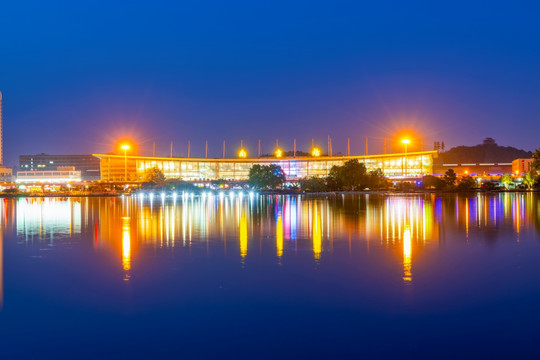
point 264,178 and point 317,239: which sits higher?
point 264,178

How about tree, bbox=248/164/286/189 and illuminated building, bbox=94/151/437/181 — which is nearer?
tree, bbox=248/164/286/189

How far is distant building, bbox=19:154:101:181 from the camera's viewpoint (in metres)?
192

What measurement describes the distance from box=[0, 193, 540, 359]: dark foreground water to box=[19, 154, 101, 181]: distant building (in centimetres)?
18659

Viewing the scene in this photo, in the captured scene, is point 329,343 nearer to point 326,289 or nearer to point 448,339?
point 448,339

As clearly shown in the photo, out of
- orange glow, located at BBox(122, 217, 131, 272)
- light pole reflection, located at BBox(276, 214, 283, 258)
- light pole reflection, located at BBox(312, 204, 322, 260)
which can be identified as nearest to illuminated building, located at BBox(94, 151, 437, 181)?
light pole reflection, located at BBox(276, 214, 283, 258)

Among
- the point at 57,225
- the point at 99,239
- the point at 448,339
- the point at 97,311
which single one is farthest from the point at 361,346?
the point at 57,225

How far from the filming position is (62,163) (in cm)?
19588

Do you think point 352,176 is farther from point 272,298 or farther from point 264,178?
point 272,298

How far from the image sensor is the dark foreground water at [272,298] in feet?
22.8

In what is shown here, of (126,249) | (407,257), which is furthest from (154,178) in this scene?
(407,257)

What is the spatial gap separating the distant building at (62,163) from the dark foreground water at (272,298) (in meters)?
187

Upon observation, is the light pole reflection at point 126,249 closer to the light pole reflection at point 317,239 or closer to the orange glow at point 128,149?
the light pole reflection at point 317,239

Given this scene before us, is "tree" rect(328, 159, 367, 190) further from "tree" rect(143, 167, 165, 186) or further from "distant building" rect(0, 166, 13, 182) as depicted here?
"distant building" rect(0, 166, 13, 182)

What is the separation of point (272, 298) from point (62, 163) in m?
201
